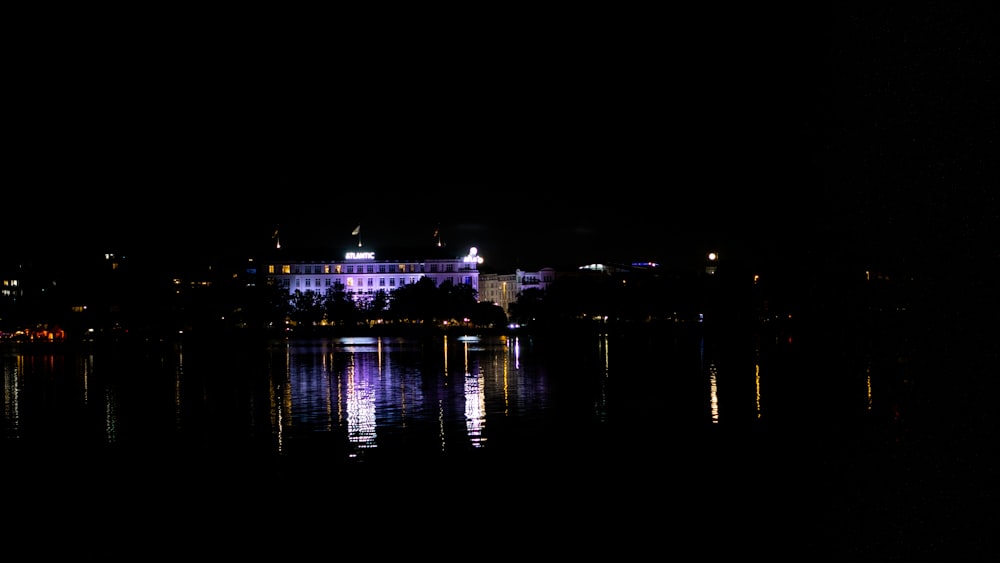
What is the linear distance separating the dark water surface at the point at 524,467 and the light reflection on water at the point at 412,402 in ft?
0.46

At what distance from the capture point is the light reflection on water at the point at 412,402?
22.8 m

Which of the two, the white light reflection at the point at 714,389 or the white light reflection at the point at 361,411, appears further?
the white light reflection at the point at 714,389

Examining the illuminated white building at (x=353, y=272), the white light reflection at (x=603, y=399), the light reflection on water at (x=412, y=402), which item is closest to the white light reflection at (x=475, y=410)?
the light reflection on water at (x=412, y=402)

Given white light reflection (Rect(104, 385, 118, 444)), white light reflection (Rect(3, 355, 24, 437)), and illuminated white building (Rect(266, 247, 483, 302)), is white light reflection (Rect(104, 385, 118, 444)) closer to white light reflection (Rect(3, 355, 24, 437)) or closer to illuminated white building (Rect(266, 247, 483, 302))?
white light reflection (Rect(3, 355, 24, 437))

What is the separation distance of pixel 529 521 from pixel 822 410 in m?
14.1

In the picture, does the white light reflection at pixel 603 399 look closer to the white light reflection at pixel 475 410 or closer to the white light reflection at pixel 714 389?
the white light reflection at pixel 714 389

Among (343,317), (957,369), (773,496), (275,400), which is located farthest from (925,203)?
(343,317)

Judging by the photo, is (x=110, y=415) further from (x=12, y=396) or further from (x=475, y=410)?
(x=475, y=410)

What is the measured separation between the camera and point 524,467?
18.6 meters

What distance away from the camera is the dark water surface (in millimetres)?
14023

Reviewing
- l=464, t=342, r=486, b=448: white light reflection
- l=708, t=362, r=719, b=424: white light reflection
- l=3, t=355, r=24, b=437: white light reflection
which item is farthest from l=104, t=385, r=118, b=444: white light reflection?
l=708, t=362, r=719, b=424: white light reflection

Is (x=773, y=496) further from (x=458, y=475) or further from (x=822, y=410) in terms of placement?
(x=822, y=410)

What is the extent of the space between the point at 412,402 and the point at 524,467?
11770 mm

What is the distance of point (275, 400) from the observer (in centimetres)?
3111
